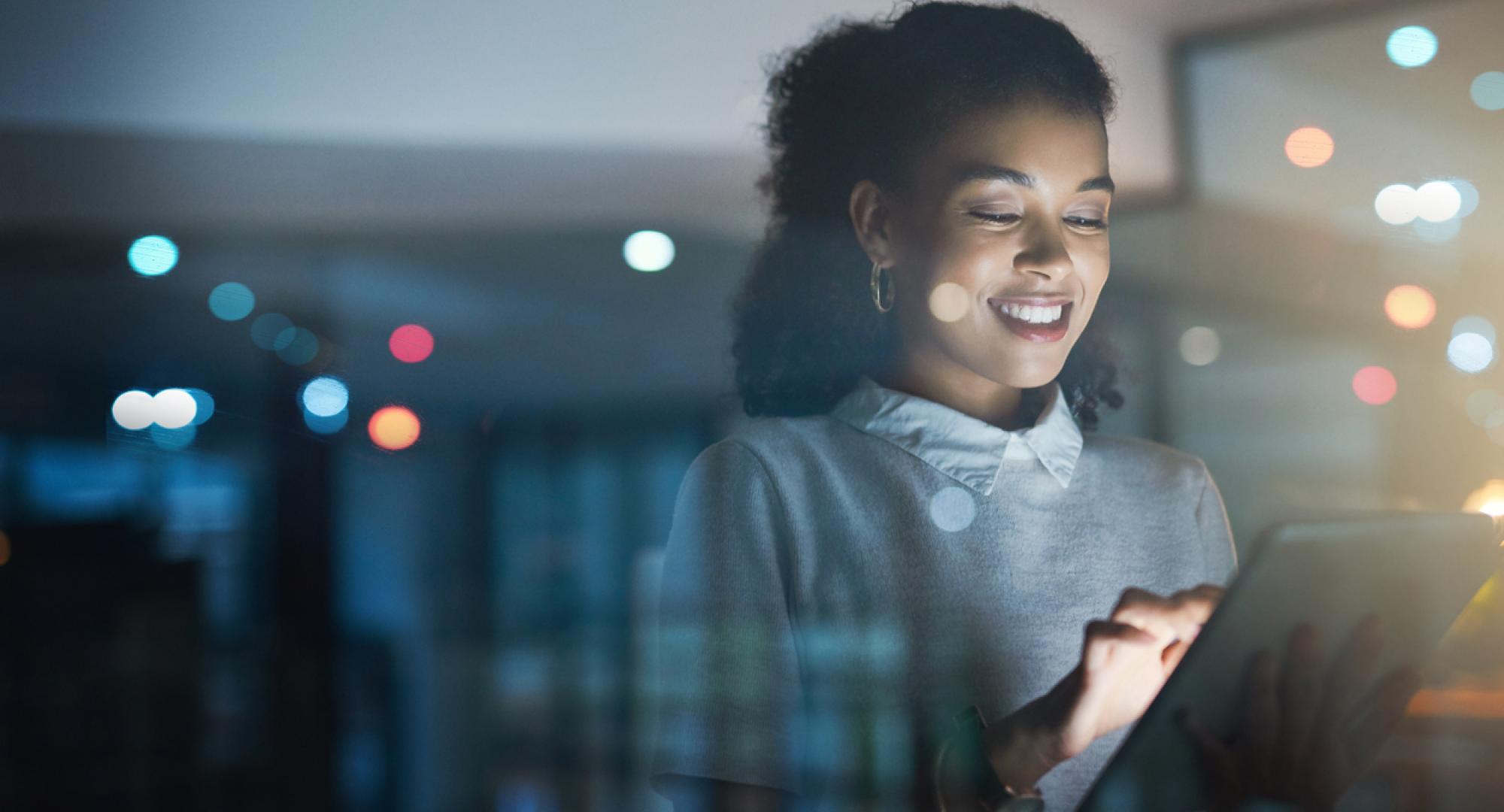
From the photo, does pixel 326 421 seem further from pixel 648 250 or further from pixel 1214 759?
pixel 1214 759

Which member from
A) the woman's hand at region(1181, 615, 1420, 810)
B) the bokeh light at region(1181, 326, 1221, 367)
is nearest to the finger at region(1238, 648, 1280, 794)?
the woman's hand at region(1181, 615, 1420, 810)

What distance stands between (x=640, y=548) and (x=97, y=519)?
0.49 meters

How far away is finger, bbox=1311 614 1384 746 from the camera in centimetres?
122

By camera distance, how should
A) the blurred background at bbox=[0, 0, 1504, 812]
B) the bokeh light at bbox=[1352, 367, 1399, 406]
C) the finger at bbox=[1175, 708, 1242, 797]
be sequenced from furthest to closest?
the bokeh light at bbox=[1352, 367, 1399, 406], the finger at bbox=[1175, 708, 1242, 797], the blurred background at bbox=[0, 0, 1504, 812]

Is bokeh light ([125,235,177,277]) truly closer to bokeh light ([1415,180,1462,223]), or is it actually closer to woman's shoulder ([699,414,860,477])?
woman's shoulder ([699,414,860,477])

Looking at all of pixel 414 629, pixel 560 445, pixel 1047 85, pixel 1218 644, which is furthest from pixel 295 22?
pixel 1218 644

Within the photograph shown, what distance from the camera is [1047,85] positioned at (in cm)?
118

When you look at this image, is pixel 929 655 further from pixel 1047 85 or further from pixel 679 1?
pixel 679 1

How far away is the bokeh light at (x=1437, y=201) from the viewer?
4.40 ft

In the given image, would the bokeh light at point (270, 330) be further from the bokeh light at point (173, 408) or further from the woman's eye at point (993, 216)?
the woman's eye at point (993, 216)

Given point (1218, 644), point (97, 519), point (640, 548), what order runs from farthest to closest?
point (1218, 644) < point (640, 548) < point (97, 519)

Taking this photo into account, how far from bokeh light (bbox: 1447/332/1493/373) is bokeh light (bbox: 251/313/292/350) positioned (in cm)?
135

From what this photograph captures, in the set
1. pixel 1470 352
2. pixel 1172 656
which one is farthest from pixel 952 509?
pixel 1470 352

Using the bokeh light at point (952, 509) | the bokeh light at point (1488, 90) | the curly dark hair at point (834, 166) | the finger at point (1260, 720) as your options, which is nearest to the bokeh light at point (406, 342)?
the curly dark hair at point (834, 166)
